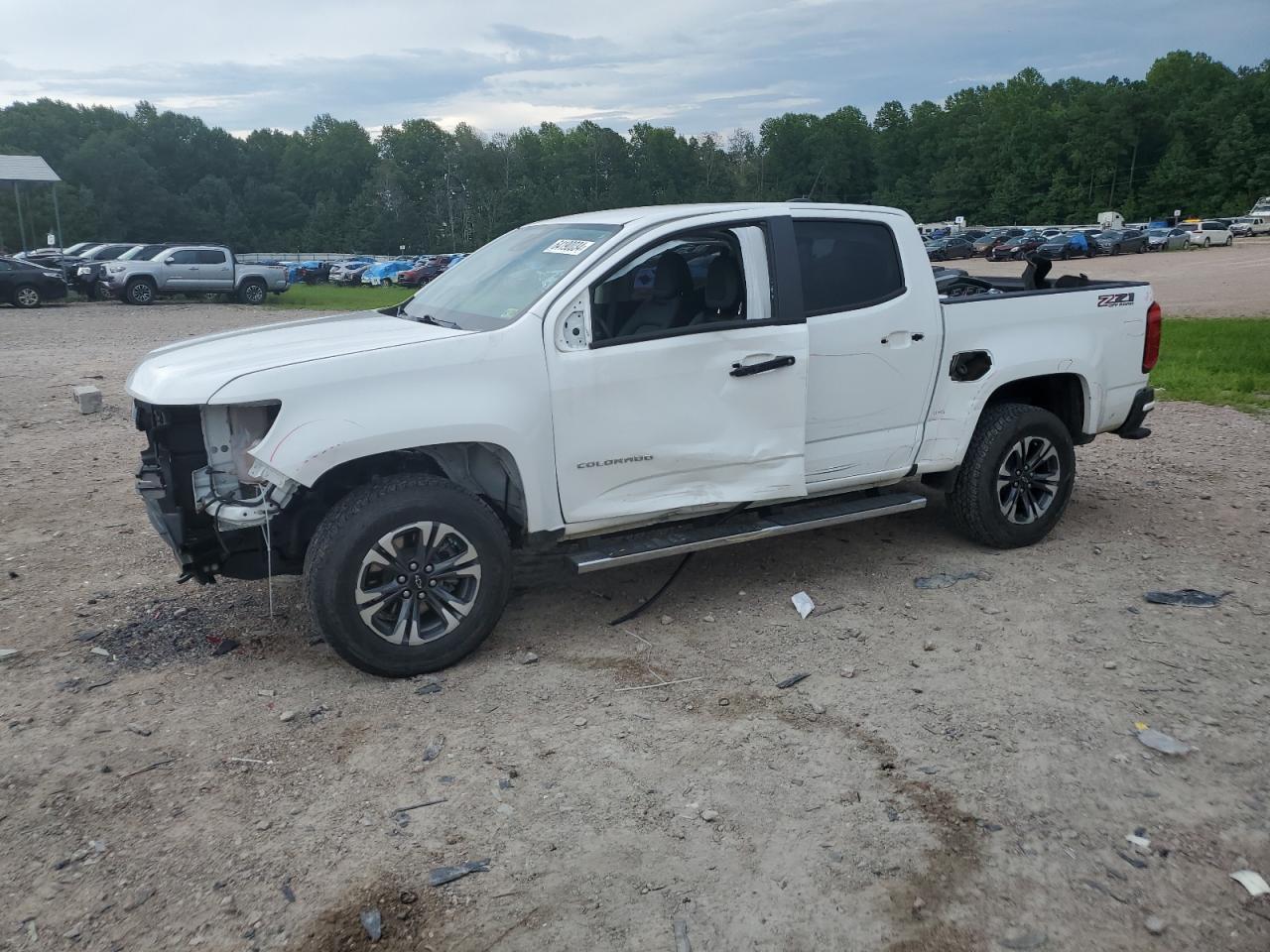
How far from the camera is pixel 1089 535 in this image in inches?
258

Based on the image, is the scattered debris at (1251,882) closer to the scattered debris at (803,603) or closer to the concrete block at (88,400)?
the scattered debris at (803,603)

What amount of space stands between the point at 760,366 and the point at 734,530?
2.70 feet

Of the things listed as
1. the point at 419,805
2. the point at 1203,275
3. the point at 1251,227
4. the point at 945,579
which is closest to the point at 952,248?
the point at 1251,227

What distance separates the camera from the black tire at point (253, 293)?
3203cm

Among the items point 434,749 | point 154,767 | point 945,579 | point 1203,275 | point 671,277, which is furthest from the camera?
point 1203,275

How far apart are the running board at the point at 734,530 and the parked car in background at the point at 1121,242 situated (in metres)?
54.6

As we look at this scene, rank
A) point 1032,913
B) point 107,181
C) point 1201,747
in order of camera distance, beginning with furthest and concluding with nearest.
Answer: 1. point 107,181
2. point 1201,747
3. point 1032,913

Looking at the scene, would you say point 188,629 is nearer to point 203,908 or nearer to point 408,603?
point 408,603

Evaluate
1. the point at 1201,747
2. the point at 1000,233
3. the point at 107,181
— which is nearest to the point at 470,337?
the point at 1201,747

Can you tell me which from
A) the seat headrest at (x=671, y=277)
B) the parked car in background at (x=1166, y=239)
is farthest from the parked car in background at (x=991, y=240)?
the seat headrest at (x=671, y=277)

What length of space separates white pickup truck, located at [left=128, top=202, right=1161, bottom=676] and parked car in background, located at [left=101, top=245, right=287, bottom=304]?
27681 mm

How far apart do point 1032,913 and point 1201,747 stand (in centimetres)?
136

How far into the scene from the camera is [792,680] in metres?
4.61

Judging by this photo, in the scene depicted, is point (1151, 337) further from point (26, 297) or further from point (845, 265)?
point (26, 297)
